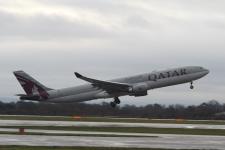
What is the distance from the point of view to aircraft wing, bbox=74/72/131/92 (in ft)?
244

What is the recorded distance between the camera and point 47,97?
266 ft

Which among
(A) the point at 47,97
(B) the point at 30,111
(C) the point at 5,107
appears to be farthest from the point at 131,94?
(C) the point at 5,107

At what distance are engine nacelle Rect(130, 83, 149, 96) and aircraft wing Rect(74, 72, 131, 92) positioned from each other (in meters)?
1.07

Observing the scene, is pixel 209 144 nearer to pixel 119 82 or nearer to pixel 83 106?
pixel 119 82

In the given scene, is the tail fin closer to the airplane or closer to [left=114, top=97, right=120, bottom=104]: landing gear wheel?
the airplane

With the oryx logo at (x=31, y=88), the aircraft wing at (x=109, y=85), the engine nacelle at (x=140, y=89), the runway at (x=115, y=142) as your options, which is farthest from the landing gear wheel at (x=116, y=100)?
the runway at (x=115, y=142)

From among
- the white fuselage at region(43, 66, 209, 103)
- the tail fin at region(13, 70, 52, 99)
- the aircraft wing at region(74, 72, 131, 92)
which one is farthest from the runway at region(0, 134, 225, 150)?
the tail fin at region(13, 70, 52, 99)

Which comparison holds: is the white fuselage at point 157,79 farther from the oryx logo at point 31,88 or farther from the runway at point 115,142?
the runway at point 115,142

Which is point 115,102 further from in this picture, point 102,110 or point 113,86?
point 102,110

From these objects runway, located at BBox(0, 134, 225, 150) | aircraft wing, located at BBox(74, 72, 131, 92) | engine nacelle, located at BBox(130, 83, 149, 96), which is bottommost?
runway, located at BBox(0, 134, 225, 150)

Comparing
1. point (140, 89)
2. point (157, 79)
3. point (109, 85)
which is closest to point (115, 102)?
point (109, 85)

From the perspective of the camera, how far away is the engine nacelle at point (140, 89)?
72.8 meters

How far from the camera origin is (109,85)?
7525 cm

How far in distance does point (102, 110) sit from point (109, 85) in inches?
1165
